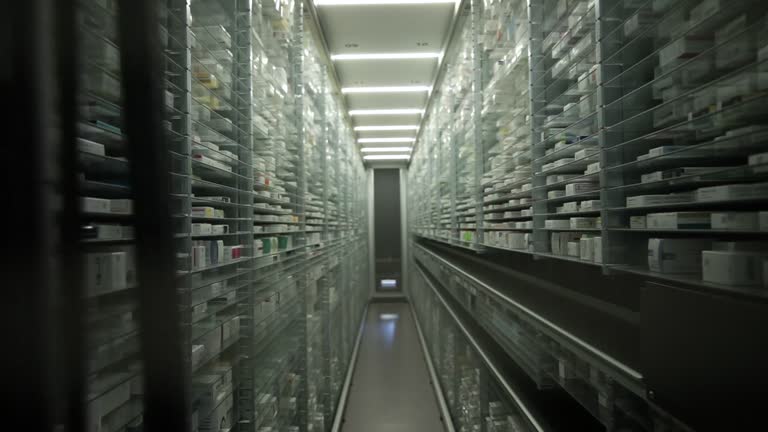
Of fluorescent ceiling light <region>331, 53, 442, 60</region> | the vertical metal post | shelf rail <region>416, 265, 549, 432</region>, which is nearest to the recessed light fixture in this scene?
fluorescent ceiling light <region>331, 53, 442, 60</region>

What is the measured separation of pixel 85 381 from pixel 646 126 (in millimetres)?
1554

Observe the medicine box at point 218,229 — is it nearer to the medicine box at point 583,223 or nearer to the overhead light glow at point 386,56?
the medicine box at point 583,223

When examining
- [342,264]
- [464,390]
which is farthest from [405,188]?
[464,390]

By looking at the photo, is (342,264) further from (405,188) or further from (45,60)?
(405,188)

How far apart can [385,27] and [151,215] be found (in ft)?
14.5

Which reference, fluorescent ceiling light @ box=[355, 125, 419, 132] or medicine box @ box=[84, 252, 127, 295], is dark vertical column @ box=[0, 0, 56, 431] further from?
fluorescent ceiling light @ box=[355, 125, 419, 132]

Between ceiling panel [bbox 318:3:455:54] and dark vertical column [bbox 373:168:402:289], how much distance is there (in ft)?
24.4

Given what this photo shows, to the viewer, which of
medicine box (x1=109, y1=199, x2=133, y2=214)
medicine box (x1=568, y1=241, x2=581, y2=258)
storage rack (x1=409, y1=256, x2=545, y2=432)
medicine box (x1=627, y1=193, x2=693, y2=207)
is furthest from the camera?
storage rack (x1=409, y1=256, x2=545, y2=432)

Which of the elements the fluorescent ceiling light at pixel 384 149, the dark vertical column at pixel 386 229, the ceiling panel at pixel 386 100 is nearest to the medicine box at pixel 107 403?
the ceiling panel at pixel 386 100

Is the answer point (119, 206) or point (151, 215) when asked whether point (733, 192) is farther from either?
point (119, 206)

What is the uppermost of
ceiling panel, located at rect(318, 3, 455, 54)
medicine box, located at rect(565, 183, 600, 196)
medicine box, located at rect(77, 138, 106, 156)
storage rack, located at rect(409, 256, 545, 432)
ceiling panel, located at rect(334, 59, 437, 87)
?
ceiling panel, located at rect(318, 3, 455, 54)

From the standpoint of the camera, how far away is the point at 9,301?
454 millimetres

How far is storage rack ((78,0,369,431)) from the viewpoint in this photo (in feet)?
3.04

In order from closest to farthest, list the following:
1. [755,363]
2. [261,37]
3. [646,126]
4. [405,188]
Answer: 1. [755,363]
2. [646,126]
3. [261,37]
4. [405,188]
